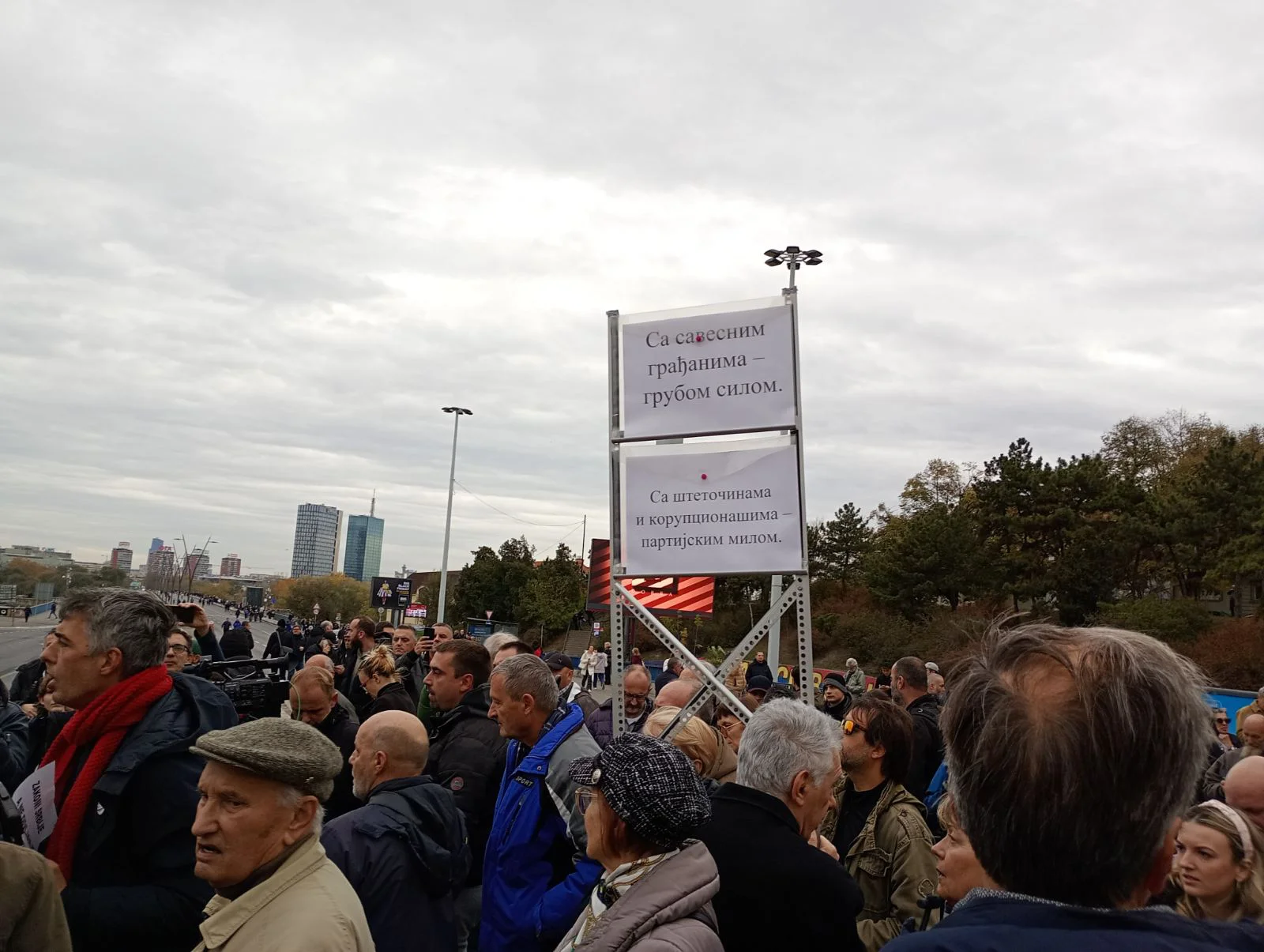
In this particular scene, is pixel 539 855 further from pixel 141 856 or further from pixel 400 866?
pixel 141 856

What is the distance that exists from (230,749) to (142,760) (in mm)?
651

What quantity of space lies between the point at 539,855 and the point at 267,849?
4.64 ft

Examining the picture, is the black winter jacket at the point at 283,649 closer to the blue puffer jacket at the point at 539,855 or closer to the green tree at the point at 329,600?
the blue puffer jacket at the point at 539,855

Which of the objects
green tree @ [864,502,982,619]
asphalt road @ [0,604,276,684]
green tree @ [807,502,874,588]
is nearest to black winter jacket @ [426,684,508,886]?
asphalt road @ [0,604,276,684]

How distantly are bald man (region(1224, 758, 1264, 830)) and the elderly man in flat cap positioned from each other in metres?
3.11

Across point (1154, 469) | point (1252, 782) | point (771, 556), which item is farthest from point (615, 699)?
point (1154, 469)

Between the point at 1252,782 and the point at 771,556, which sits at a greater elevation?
the point at 771,556

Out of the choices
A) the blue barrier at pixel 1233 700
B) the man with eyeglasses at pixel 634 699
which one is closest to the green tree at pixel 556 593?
the blue barrier at pixel 1233 700

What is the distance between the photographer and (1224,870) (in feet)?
9.57

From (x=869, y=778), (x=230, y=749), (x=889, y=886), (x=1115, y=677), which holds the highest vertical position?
(x=1115, y=677)

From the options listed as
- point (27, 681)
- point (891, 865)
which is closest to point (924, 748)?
point (891, 865)

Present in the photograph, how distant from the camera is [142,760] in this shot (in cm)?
296

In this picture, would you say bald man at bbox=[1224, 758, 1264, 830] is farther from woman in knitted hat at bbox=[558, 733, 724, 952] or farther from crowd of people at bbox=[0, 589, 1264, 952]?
woman in knitted hat at bbox=[558, 733, 724, 952]

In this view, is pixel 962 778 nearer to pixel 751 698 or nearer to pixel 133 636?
pixel 133 636
